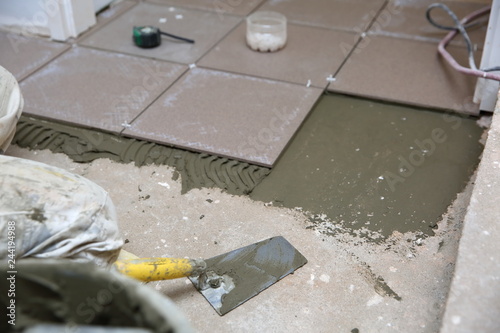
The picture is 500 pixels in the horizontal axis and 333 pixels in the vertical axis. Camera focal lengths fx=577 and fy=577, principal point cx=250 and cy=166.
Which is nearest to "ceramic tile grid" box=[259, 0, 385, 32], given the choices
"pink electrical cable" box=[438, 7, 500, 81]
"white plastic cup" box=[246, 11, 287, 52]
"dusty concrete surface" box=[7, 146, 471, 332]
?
"white plastic cup" box=[246, 11, 287, 52]

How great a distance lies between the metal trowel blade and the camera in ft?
6.01

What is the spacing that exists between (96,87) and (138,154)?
1.95 feet

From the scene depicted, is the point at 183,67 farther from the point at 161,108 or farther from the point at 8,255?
the point at 8,255

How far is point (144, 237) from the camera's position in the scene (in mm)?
2059

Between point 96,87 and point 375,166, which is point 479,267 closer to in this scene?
point 375,166

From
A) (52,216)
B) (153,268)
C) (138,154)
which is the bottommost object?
(138,154)

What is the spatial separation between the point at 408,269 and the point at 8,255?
124 cm

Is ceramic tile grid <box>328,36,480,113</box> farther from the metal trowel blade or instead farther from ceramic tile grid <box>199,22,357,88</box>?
the metal trowel blade

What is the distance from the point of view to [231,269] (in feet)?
6.29

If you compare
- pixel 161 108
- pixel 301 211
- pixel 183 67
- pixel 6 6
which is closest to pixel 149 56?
pixel 183 67

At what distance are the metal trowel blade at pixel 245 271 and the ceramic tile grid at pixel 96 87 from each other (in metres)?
0.96

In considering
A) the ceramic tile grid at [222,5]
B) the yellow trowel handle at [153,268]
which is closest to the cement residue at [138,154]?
the yellow trowel handle at [153,268]

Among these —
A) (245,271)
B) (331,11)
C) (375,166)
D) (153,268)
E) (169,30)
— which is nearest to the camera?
(153,268)

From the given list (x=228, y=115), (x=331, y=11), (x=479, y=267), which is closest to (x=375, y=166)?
(x=228, y=115)
